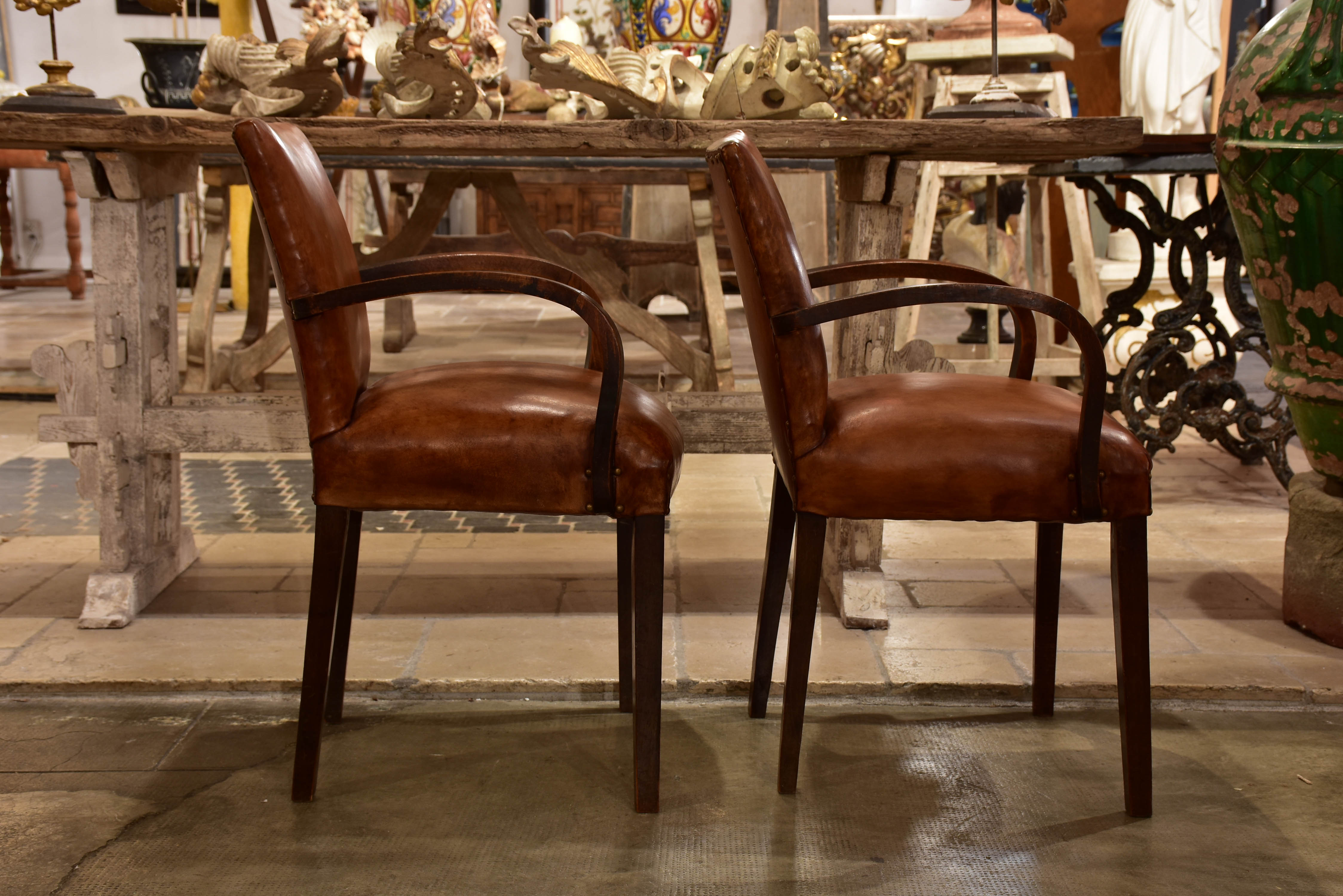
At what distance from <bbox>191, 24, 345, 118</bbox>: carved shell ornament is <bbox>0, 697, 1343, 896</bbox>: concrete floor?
3.85 feet

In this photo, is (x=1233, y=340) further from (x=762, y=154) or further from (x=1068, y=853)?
(x=1068, y=853)

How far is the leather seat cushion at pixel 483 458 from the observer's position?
1640 mm

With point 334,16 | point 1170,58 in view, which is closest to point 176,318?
point 334,16

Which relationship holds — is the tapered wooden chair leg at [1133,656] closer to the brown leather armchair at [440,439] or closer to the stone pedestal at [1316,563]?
the brown leather armchair at [440,439]

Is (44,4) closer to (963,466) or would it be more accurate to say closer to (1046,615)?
(963,466)

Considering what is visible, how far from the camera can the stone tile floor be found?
2.12 m

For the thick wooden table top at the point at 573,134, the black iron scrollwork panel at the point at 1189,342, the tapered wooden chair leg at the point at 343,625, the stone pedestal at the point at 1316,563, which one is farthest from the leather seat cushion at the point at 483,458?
the black iron scrollwork panel at the point at 1189,342

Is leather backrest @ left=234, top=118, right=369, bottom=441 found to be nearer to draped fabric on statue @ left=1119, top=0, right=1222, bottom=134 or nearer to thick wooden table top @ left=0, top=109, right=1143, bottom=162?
thick wooden table top @ left=0, top=109, right=1143, bottom=162

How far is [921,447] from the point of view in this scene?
162cm

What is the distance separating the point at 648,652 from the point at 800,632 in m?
0.22

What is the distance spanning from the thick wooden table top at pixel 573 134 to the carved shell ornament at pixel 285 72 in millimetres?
194

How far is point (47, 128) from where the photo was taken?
2131mm

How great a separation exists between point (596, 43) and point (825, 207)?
138 inches

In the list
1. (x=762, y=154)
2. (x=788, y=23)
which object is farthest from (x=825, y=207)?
(x=762, y=154)
